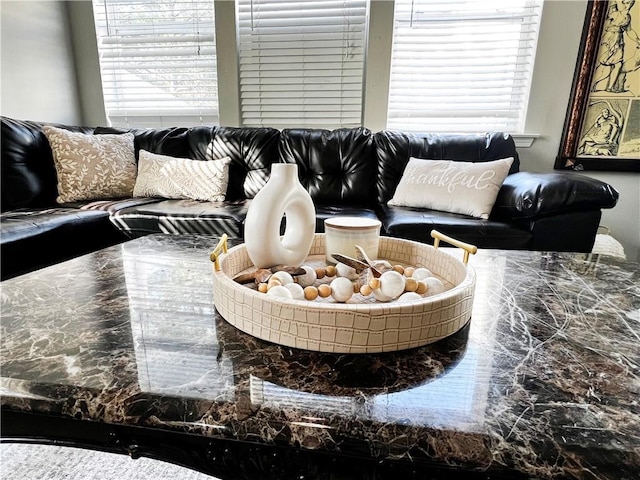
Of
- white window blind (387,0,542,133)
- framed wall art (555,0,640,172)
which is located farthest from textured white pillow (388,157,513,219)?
framed wall art (555,0,640,172)

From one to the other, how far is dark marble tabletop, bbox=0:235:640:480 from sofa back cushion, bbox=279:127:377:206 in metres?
1.49

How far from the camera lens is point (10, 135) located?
1853 millimetres

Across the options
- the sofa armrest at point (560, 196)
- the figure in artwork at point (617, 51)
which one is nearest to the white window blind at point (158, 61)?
the sofa armrest at point (560, 196)

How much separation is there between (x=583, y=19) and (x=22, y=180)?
3.25 metres

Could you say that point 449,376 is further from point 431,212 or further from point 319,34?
point 319,34

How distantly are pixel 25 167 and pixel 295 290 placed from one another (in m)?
2.05

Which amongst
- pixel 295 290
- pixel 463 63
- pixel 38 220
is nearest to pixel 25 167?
pixel 38 220

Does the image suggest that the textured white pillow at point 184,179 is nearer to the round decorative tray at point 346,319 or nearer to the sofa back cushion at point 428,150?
the sofa back cushion at point 428,150

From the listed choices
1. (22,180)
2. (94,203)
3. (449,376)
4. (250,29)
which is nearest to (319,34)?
(250,29)

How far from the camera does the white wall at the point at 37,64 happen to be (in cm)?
209

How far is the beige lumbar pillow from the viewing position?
1.96 m

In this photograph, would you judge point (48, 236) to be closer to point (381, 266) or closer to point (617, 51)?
point (381, 266)

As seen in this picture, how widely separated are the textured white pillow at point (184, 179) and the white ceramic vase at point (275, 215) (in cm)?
144

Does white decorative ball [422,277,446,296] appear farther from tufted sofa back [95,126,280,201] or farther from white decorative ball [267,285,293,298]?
tufted sofa back [95,126,280,201]
